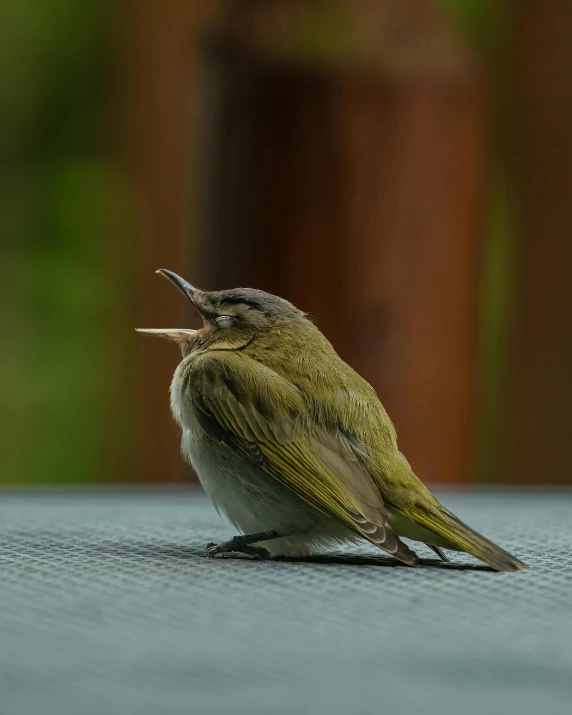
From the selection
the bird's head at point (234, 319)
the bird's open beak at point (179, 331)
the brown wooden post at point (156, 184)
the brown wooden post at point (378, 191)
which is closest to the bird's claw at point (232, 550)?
the bird's head at point (234, 319)

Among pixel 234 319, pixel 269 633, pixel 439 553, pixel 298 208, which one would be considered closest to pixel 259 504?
pixel 439 553

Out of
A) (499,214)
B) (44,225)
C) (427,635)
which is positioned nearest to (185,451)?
(427,635)

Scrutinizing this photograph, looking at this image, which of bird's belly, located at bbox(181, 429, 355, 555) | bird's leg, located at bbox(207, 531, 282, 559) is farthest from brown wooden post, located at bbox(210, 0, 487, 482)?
bird's leg, located at bbox(207, 531, 282, 559)

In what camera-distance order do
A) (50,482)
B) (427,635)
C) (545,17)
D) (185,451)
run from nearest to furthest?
(427,635)
(185,451)
(545,17)
(50,482)

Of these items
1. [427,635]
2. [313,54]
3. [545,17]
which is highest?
[545,17]

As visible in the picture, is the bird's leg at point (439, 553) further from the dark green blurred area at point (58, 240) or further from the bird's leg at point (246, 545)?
the dark green blurred area at point (58, 240)

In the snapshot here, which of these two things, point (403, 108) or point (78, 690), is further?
point (403, 108)

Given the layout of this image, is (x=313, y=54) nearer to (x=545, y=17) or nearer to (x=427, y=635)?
(x=545, y=17)

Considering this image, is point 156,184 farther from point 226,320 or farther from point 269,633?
point 269,633
